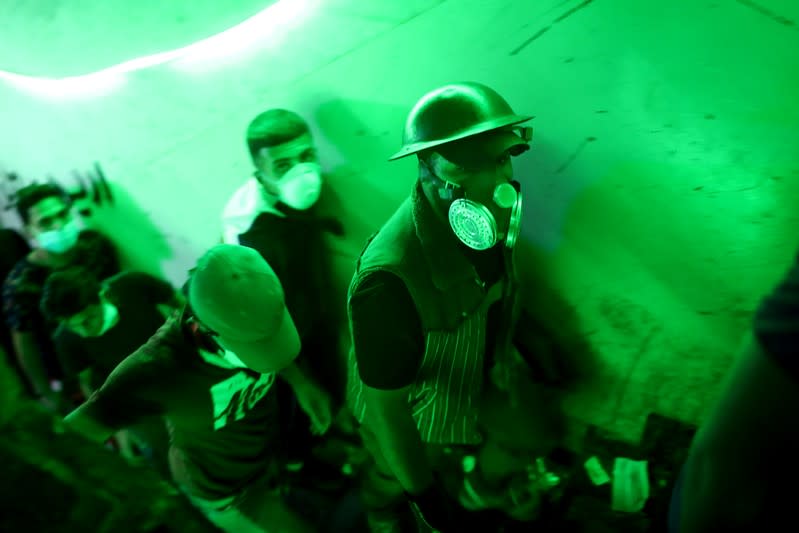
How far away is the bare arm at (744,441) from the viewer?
24.1 inches

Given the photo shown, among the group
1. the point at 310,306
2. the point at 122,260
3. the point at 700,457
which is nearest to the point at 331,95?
the point at 310,306

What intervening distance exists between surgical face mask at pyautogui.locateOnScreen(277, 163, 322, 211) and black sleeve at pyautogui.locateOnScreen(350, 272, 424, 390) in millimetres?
860

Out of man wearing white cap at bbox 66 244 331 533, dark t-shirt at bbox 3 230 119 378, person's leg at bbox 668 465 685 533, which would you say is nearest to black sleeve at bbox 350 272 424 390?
man wearing white cap at bbox 66 244 331 533

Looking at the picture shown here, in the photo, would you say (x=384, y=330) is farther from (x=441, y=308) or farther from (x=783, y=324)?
(x=783, y=324)

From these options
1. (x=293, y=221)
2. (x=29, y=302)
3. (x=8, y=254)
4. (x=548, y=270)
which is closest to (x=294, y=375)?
(x=293, y=221)

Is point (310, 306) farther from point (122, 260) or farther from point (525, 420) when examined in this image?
point (122, 260)

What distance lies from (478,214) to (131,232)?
9.68ft

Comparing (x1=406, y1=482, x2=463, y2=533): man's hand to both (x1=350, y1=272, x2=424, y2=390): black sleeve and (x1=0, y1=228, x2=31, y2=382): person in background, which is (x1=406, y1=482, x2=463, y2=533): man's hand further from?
(x1=0, y1=228, x2=31, y2=382): person in background

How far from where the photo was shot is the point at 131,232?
3.39 meters

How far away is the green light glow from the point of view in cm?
205

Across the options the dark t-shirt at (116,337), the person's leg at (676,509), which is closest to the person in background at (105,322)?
the dark t-shirt at (116,337)

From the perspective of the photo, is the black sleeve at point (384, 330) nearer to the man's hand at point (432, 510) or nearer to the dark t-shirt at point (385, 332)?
the dark t-shirt at point (385, 332)

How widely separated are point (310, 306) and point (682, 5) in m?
2.05

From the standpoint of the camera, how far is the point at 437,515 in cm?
177
